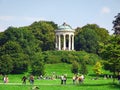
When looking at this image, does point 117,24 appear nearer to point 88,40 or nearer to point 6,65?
point 6,65

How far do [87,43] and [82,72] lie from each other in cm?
4044

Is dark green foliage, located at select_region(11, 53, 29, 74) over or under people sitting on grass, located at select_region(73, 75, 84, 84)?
over

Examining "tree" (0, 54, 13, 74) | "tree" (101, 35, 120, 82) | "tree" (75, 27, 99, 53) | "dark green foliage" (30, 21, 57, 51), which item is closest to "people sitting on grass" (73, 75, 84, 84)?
"tree" (101, 35, 120, 82)

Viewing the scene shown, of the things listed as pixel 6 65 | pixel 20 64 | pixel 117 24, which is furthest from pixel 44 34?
pixel 117 24

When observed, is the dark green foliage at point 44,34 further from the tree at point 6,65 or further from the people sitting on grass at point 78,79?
the people sitting on grass at point 78,79

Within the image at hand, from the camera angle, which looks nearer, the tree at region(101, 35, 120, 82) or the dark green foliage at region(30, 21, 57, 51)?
the tree at region(101, 35, 120, 82)

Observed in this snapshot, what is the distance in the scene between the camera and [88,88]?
45.5 metres

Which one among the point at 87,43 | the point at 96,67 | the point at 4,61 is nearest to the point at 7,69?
the point at 4,61

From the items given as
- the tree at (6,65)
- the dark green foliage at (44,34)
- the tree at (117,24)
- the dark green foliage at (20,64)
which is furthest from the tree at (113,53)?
the dark green foliage at (44,34)

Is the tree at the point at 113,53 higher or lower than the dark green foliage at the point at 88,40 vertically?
lower

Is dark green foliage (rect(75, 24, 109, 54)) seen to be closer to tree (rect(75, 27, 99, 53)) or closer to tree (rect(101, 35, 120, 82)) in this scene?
tree (rect(75, 27, 99, 53))

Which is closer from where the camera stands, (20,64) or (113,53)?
(113,53)

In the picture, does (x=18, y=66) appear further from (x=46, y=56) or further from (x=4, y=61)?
(x=46, y=56)

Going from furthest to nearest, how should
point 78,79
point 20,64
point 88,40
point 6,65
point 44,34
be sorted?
point 44,34, point 88,40, point 20,64, point 6,65, point 78,79
